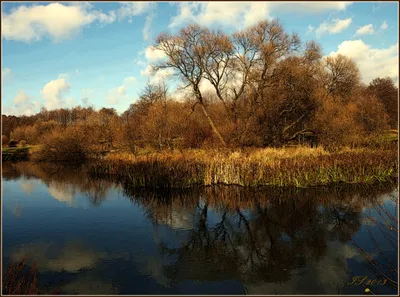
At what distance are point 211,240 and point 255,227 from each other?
1.57m

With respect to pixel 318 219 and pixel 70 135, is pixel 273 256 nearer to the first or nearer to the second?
pixel 318 219

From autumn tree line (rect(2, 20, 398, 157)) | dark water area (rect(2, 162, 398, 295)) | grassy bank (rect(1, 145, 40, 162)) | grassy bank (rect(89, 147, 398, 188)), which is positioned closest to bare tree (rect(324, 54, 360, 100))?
autumn tree line (rect(2, 20, 398, 157))

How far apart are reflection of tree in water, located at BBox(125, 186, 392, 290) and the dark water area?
3 cm

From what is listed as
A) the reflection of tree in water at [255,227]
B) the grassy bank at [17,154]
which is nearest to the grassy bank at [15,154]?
the grassy bank at [17,154]

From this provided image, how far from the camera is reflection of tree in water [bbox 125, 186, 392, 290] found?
22.5 feet

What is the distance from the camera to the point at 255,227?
30.9 ft

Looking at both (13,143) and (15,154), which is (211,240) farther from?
(13,143)

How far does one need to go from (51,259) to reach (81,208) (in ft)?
16.4

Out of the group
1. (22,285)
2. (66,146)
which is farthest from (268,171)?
(66,146)

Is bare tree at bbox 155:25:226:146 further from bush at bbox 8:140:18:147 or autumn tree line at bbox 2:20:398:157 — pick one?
bush at bbox 8:140:18:147

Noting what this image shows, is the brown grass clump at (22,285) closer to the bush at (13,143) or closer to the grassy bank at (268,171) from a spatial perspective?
the grassy bank at (268,171)

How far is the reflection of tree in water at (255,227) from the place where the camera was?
685 cm

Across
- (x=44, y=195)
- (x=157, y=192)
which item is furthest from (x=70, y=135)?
(x=157, y=192)

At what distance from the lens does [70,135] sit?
2916 cm
